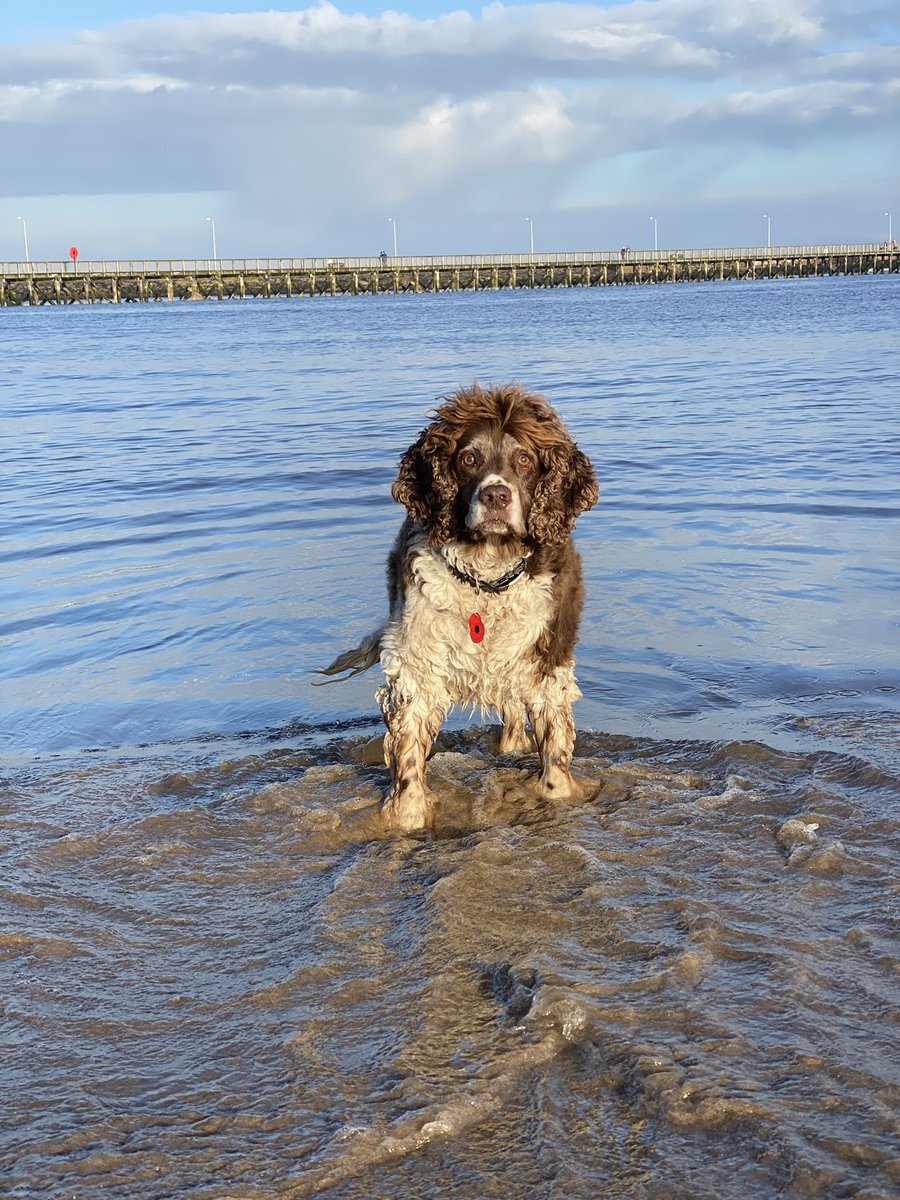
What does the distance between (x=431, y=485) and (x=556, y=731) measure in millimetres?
1237

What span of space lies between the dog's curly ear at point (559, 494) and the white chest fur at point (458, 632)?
0.21m

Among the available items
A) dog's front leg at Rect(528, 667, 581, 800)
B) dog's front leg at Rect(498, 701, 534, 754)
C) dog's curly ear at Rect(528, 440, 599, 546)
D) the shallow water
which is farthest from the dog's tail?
dog's curly ear at Rect(528, 440, 599, 546)

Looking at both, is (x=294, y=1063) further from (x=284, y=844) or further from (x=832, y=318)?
(x=832, y=318)

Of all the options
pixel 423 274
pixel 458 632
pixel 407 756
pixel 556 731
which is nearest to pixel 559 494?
pixel 458 632

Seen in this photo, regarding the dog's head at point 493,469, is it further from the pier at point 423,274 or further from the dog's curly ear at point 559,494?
the pier at point 423,274

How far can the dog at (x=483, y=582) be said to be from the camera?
5.03 metres

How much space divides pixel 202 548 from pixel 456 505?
617 cm

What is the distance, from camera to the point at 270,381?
2691 centimetres

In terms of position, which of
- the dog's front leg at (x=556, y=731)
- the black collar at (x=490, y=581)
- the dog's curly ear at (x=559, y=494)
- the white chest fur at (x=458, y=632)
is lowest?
the dog's front leg at (x=556, y=731)

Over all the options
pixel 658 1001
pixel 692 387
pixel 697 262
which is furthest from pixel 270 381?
pixel 697 262

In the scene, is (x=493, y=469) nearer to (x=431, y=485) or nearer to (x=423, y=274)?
(x=431, y=485)

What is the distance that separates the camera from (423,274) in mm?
111125

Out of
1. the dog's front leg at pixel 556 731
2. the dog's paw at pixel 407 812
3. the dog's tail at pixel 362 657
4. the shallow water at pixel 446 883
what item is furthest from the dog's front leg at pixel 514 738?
the dog's paw at pixel 407 812

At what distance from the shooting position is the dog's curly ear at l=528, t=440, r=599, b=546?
16.7 ft
